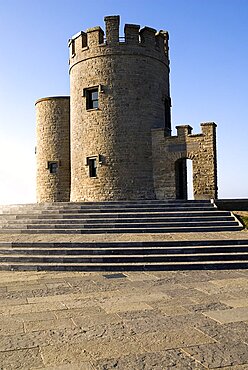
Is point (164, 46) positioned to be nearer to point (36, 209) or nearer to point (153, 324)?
point (36, 209)

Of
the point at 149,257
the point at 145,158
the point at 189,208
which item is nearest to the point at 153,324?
the point at 149,257

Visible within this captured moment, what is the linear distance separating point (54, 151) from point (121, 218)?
13820 millimetres

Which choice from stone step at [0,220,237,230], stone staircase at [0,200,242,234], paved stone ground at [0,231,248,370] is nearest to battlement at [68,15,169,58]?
stone staircase at [0,200,242,234]

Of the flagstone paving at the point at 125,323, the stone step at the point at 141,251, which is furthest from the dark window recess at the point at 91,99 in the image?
the flagstone paving at the point at 125,323

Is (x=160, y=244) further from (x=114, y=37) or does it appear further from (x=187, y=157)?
(x=114, y=37)

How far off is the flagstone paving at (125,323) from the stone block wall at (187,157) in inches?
524

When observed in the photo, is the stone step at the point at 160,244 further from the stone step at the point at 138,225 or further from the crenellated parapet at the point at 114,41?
the crenellated parapet at the point at 114,41

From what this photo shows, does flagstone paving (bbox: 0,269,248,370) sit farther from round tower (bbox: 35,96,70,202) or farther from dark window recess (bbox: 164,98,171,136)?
round tower (bbox: 35,96,70,202)

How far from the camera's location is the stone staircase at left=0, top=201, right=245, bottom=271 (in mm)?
10531

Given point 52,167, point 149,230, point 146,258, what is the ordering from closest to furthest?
point 146,258 < point 149,230 < point 52,167

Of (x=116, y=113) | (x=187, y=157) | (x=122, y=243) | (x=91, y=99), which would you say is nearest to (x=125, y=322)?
(x=122, y=243)

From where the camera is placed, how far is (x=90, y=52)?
23344 millimetres

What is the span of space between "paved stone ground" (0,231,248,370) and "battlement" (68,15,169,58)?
684 inches

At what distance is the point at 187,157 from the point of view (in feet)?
72.9
